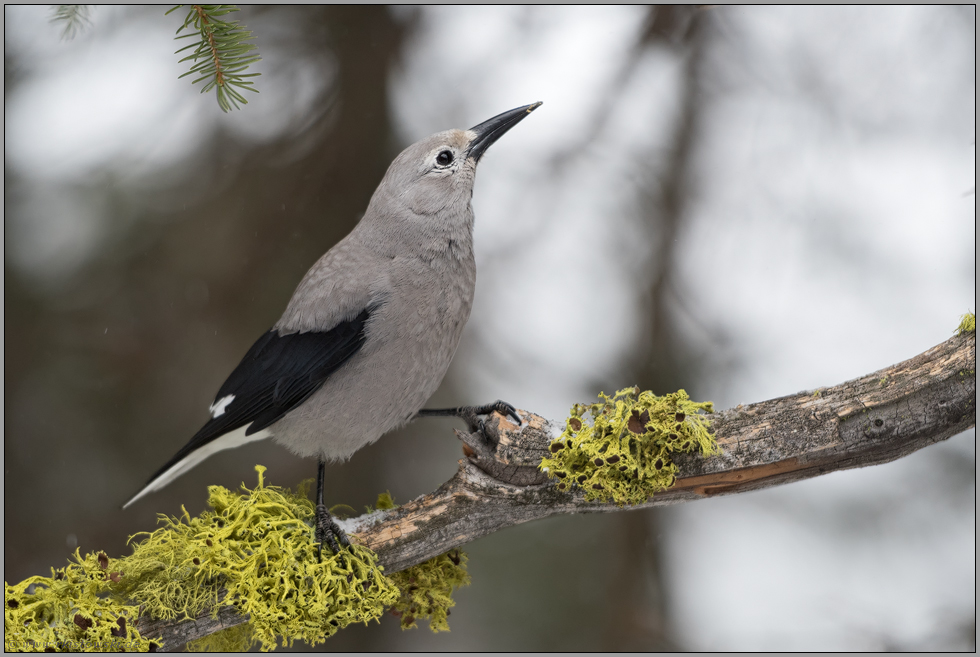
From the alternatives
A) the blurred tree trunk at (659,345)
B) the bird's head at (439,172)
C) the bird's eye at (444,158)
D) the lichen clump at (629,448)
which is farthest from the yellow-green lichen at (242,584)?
the blurred tree trunk at (659,345)

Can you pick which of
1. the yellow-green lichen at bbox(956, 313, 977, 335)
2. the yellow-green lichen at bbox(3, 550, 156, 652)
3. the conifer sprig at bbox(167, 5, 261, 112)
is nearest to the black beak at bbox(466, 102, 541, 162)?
the conifer sprig at bbox(167, 5, 261, 112)

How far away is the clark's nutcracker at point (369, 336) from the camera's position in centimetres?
219

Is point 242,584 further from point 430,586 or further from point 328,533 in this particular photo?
point 430,586

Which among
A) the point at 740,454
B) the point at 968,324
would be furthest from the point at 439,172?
the point at 968,324

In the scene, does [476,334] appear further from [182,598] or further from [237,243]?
[182,598]

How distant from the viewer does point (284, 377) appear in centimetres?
224

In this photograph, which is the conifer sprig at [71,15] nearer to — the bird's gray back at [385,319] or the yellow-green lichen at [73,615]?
the bird's gray back at [385,319]

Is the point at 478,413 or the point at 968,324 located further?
the point at 478,413

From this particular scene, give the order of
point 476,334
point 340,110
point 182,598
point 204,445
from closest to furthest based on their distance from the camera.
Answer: point 182,598 < point 204,445 < point 340,110 < point 476,334

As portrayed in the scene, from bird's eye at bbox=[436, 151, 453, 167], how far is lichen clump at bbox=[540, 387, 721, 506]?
1.08m

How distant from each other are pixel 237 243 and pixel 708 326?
9.03ft

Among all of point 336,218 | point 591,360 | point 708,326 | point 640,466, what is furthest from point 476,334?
point 640,466

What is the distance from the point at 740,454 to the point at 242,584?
5.19 feet

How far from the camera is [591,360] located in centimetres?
378
